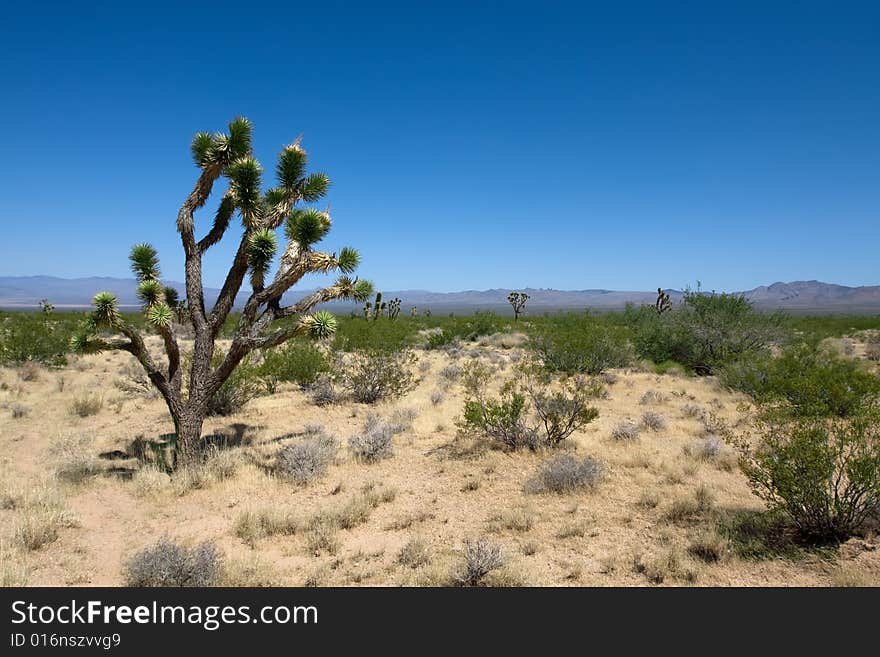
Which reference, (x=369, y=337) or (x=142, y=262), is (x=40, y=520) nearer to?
(x=142, y=262)

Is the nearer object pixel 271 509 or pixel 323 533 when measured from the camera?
pixel 323 533

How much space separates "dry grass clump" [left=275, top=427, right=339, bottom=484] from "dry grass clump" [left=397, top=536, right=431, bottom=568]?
9.02 feet

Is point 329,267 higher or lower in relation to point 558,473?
higher

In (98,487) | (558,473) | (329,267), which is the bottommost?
(98,487)

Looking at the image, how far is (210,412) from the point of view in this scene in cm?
1145

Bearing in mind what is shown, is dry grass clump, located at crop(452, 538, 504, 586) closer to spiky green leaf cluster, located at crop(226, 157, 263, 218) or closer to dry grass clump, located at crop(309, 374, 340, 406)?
spiky green leaf cluster, located at crop(226, 157, 263, 218)

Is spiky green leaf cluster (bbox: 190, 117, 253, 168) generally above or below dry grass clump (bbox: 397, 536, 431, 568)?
above

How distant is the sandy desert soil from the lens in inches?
184

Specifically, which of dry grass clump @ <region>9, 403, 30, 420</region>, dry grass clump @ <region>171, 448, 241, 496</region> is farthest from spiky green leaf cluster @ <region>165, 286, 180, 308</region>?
dry grass clump @ <region>9, 403, 30, 420</region>

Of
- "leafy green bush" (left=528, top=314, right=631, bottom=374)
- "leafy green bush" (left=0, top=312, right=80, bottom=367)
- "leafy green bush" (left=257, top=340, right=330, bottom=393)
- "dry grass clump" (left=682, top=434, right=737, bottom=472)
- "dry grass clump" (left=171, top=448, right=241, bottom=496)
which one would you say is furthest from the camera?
"leafy green bush" (left=0, top=312, right=80, bottom=367)
